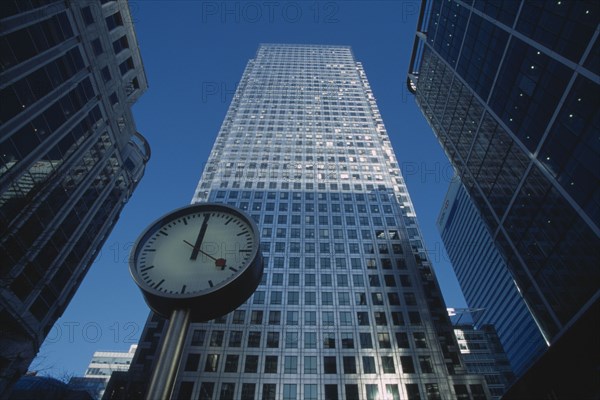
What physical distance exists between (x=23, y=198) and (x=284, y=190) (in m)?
38.5

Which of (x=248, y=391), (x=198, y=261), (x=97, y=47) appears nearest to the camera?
(x=198, y=261)

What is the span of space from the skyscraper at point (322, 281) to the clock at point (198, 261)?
34.8m

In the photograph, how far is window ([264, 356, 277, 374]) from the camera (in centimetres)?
3631

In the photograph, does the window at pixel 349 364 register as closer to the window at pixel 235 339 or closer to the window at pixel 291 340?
the window at pixel 291 340

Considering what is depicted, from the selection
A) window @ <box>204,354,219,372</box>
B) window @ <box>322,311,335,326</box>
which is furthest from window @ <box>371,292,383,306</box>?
window @ <box>204,354,219,372</box>

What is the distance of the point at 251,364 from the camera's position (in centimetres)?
3688

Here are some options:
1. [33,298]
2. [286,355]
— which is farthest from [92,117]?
[286,355]

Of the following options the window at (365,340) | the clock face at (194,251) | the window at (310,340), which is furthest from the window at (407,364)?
the clock face at (194,251)

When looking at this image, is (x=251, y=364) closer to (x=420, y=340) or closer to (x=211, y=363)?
(x=211, y=363)

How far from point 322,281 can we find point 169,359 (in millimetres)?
43317

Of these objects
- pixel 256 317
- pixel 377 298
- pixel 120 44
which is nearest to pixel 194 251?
pixel 120 44

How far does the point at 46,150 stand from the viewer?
25.5 m

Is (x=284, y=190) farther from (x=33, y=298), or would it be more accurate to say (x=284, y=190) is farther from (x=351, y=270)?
(x=33, y=298)

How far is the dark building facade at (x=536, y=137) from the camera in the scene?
26.2 metres
